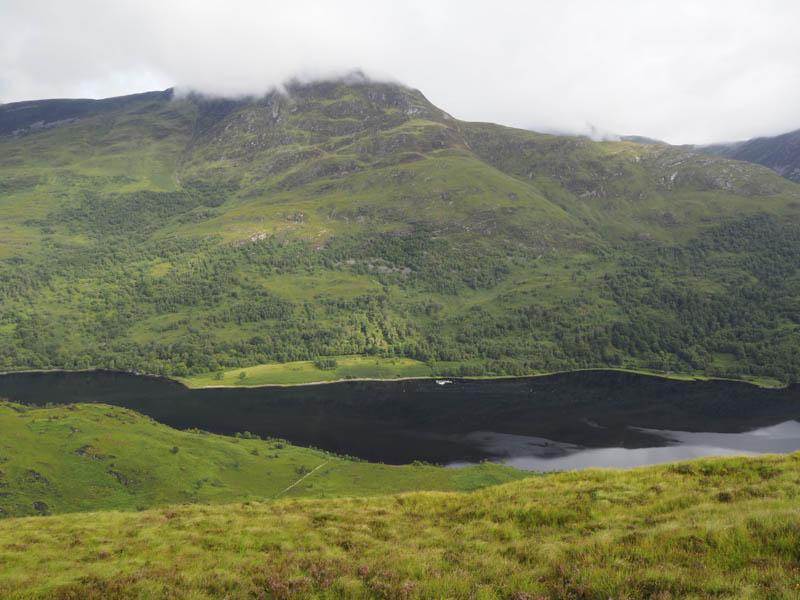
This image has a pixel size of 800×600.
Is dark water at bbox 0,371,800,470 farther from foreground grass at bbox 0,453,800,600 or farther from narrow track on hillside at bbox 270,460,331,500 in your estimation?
foreground grass at bbox 0,453,800,600

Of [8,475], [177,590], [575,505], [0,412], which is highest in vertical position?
[177,590]

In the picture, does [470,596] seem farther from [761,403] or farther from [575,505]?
[761,403]

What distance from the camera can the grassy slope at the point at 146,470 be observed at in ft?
250

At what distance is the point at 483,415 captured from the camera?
161m

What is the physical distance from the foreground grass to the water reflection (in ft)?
327

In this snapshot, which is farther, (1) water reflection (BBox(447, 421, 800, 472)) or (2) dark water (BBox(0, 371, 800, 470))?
(2) dark water (BBox(0, 371, 800, 470))

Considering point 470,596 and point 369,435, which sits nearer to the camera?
point 470,596

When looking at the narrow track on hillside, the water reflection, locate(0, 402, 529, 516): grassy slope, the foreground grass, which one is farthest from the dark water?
the foreground grass

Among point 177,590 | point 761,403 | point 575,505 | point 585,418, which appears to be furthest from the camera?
point 761,403

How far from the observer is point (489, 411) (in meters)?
166

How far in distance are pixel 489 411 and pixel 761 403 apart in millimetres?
111324

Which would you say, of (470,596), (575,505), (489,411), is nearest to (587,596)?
(470,596)

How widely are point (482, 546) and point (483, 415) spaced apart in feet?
496

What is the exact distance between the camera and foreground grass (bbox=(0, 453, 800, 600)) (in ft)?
38.4
